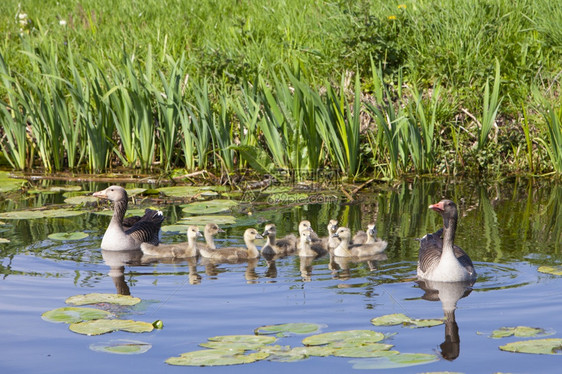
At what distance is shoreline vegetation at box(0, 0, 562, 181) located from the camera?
12.4 meters

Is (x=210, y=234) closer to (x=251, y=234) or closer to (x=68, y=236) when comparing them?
(x=251, y=234)

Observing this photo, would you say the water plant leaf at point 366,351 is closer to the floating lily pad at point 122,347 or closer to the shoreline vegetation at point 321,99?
the floating lily pad at point 122,347

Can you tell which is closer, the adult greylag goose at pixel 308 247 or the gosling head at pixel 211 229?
the adult greylag goose at pixel 308 247

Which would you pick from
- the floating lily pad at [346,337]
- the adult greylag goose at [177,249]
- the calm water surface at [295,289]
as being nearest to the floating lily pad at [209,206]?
the calm water surface at [295,289]

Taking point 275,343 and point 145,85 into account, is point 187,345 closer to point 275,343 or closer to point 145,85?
point 275,343

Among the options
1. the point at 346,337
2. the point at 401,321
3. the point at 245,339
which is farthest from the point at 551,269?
the point at 245,339

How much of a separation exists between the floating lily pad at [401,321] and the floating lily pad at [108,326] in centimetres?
174

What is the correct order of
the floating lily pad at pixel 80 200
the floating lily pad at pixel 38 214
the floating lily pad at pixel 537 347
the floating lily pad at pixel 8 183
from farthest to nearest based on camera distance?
the floating lily pad at pixel 8 183 → the floating lily pad at pixel 80 200 → the floating lily pad at pixel 38 214 → the floating lily pad at pixel 537 347

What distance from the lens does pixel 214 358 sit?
18.5 ft

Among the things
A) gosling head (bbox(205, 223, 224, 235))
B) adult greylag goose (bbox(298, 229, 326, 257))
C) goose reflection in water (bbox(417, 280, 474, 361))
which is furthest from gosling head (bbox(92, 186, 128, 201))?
goose reflection in water (bbox(417, 280, 474, 361))

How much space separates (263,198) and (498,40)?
5.21m

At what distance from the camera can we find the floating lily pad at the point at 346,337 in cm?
593

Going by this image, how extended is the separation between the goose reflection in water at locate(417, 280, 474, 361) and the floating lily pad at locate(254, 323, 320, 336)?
3.17 ft

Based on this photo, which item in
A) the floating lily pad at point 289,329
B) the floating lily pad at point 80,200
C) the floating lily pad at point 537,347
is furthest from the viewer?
the floating lily pad at point 80,200
